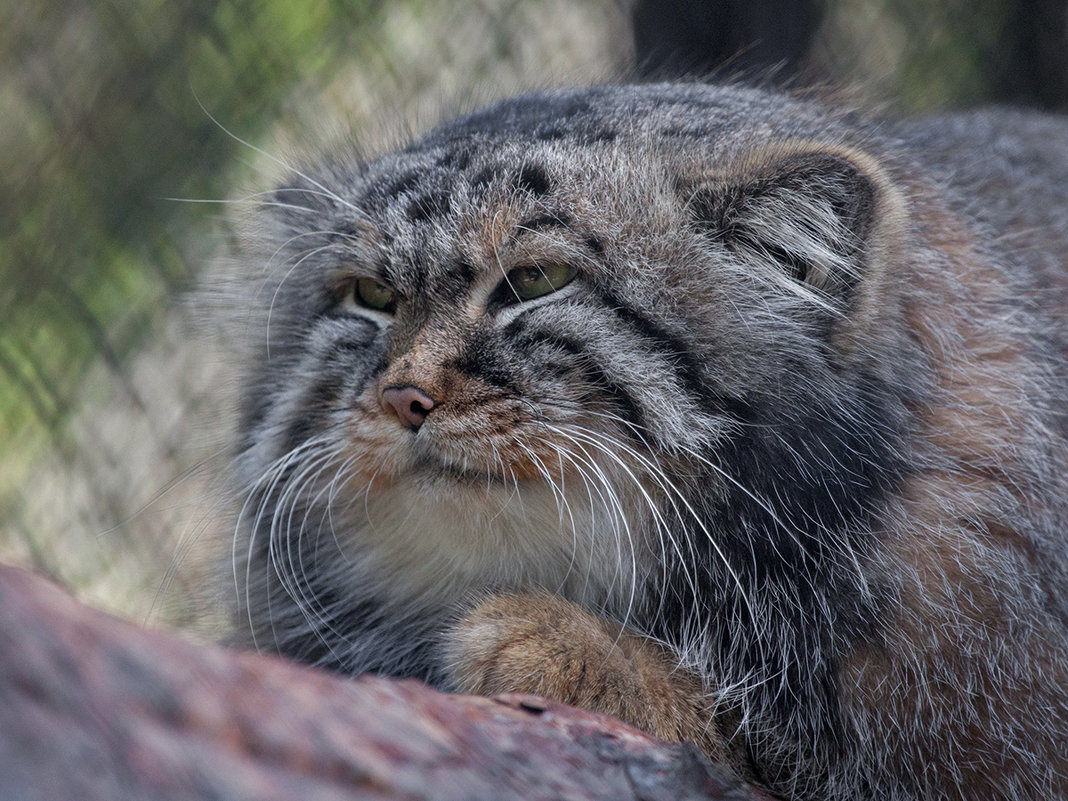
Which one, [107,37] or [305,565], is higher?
[107,37]

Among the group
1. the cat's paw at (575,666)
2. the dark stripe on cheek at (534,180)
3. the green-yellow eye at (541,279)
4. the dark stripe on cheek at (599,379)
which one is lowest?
the cat's paw at (575,666)

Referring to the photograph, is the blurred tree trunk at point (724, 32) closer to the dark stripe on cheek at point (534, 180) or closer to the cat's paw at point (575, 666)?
the dark stripe on cheek at point (534, 180)

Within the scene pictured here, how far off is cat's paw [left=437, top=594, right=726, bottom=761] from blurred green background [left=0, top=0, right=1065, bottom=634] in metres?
1.96

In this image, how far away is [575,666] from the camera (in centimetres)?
203

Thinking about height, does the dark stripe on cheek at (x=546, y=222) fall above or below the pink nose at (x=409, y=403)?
above

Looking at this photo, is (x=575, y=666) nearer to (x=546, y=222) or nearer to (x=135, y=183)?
(x=546, y=222)

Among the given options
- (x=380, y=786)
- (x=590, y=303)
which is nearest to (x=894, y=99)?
(x=590, y=303)

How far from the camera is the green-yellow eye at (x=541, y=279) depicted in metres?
2.31

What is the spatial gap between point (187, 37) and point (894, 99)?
2575mm

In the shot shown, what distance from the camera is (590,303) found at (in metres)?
2.28

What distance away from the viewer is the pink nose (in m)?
2.17

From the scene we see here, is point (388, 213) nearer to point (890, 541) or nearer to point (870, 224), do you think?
point (870, 224)

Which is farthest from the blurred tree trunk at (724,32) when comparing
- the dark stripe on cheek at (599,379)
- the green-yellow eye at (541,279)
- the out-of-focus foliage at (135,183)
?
the dark stripe on cheek at (599,379)

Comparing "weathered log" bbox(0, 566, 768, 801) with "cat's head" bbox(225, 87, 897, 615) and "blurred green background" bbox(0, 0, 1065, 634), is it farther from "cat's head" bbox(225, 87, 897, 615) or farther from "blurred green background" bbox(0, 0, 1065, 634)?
"blurred green background" bbox(0, 0, 1065, 634)
